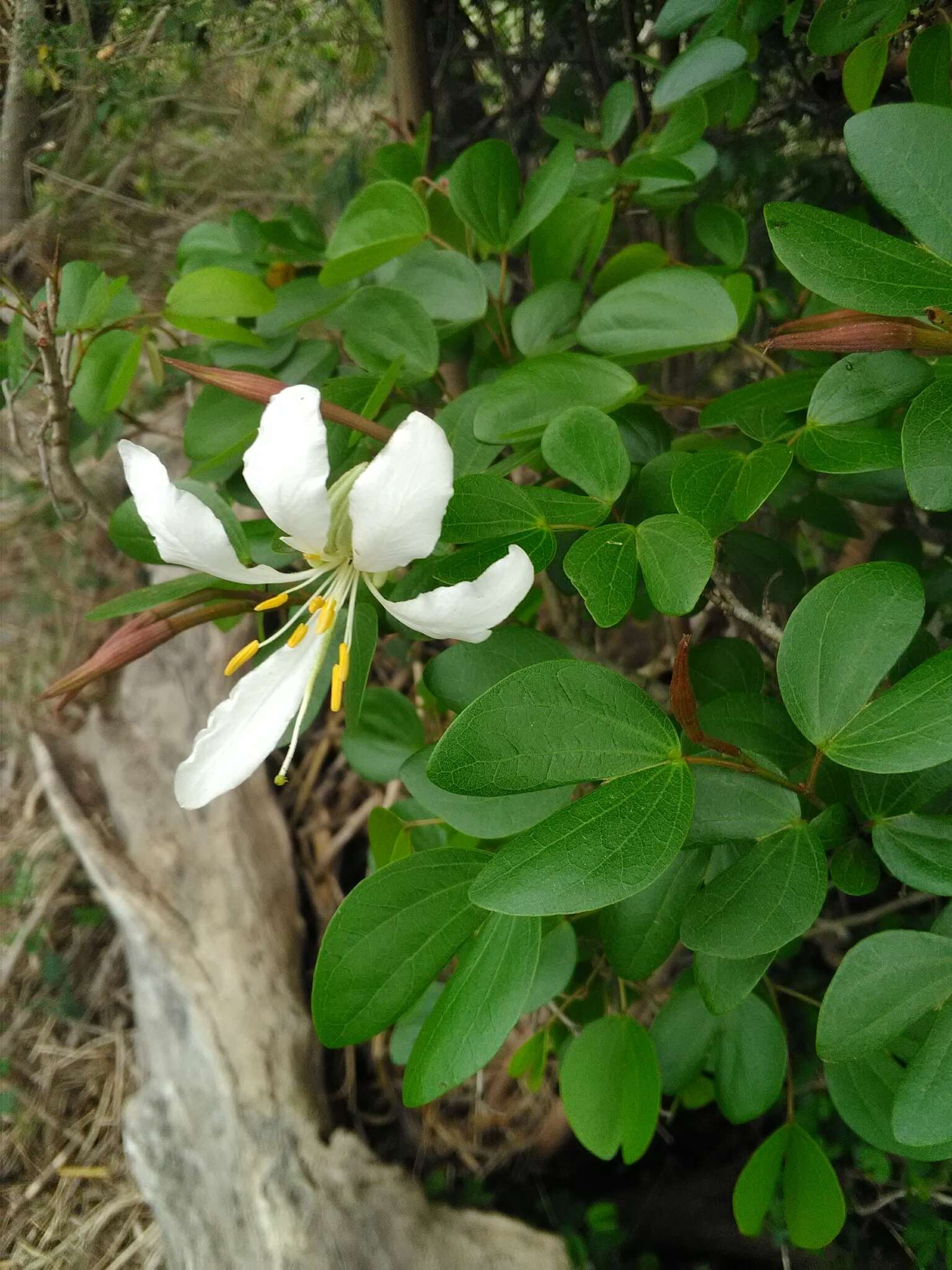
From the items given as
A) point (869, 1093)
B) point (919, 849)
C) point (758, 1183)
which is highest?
point (919, 849)

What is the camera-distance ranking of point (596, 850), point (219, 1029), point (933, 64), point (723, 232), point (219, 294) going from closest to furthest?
point (596, 850) → point (933, 64) → point (219, 294) → point (723, 232) → point (219, 1029)

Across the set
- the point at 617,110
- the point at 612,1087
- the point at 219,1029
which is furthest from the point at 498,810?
the point at 219,1029

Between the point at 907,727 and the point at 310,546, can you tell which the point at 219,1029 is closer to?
the point at 310,546

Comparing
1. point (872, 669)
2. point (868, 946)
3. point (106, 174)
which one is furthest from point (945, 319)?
point (106, 174)

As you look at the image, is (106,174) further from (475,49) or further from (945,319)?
(945,319)

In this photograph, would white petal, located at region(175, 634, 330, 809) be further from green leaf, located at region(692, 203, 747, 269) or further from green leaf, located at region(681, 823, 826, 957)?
green leaf, located at region(692, 203, 747, 269)

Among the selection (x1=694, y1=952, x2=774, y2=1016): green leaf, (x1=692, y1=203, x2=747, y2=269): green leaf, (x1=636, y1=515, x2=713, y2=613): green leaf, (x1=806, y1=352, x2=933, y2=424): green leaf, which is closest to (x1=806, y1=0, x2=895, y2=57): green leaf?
(x1=692, y1=203, x2=747, y2=269): green leaf
